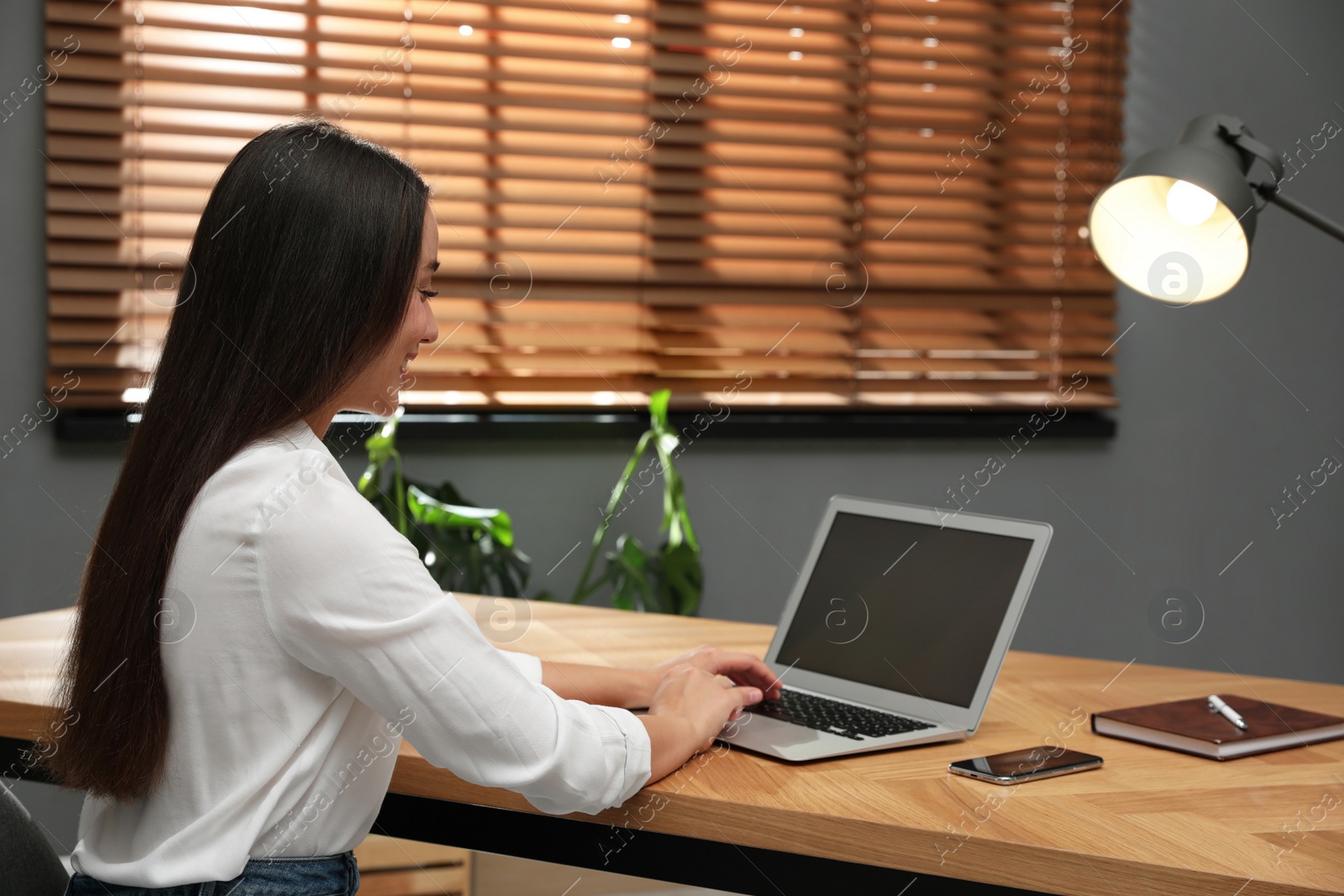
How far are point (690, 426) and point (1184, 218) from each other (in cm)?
153

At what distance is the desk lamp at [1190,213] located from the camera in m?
1.38

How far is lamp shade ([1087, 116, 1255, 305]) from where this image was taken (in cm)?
138

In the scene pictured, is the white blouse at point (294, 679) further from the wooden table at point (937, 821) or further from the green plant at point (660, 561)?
the green plant at point (660, 561)

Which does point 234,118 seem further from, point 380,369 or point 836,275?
point 380,369

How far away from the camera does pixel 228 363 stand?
1057 mm

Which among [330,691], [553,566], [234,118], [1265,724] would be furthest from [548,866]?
[234,118]

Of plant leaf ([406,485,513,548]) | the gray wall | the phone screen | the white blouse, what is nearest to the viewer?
the white blouse

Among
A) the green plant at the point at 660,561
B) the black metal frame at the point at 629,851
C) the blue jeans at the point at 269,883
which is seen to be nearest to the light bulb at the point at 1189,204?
the black metal frame at the point at 629,851

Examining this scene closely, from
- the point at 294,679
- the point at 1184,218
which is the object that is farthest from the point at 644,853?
the point at 1184,218

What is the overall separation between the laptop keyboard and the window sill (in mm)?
1423

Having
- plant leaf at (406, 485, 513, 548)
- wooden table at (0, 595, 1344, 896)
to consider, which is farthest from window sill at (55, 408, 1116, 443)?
wooden table at (0, 595, 1344, 896)

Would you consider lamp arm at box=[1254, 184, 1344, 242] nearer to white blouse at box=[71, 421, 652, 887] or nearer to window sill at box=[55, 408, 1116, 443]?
white blouse at box=[71, 421, 652, 887]

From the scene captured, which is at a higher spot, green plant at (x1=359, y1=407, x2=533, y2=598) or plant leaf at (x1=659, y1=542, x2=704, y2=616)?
green plant at (x1=359, y1=407, x2=533, y2=598)

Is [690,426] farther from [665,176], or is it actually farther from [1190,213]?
[1190,213]
